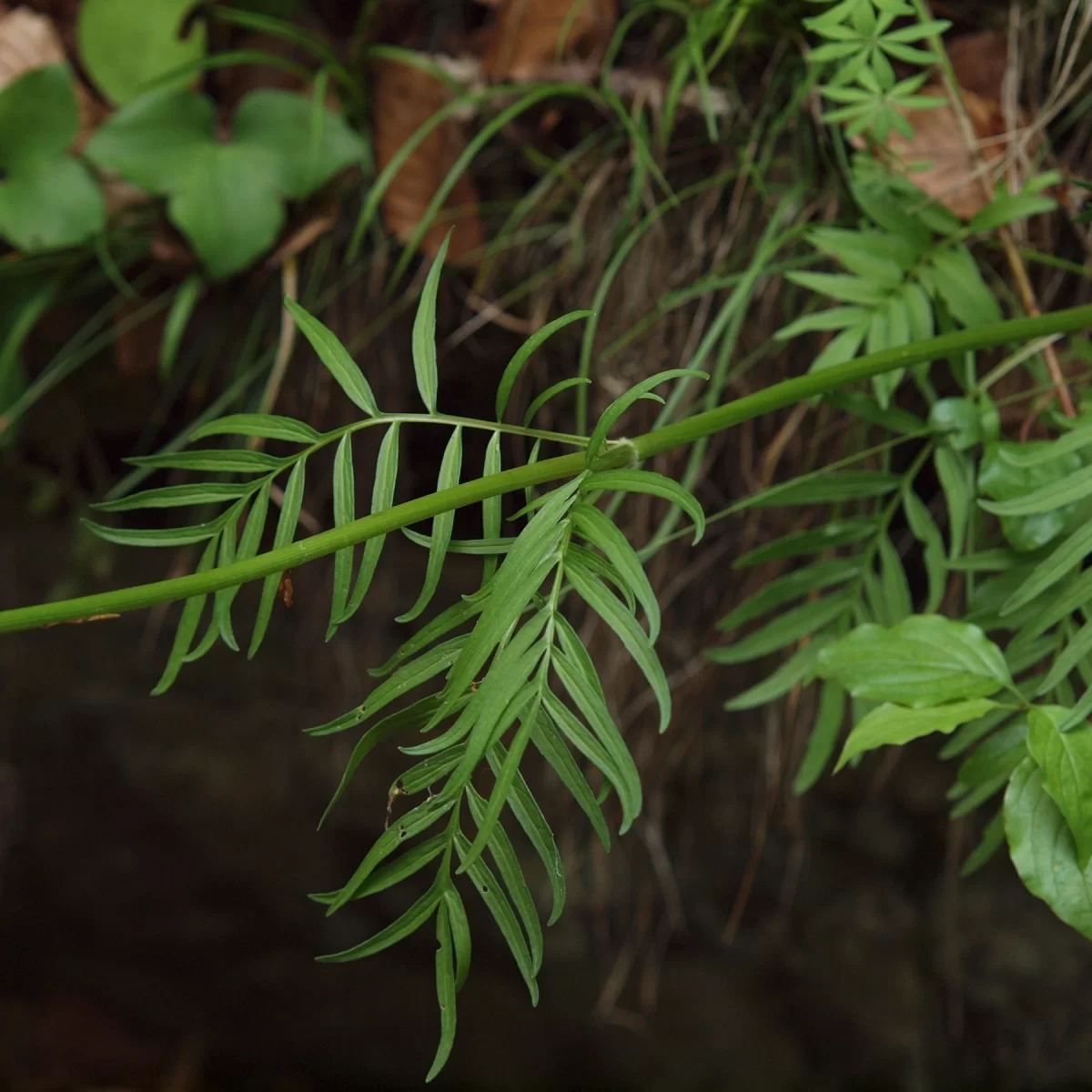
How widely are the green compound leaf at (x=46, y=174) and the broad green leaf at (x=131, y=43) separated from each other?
0.03 meters

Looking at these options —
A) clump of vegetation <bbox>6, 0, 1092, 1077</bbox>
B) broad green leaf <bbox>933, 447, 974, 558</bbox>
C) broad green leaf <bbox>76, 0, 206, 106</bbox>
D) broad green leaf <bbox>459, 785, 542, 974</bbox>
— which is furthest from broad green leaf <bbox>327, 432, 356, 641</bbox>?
broad green leaf <bbox>76, 0, 206, 106</bbox>

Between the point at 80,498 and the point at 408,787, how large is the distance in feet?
3.24

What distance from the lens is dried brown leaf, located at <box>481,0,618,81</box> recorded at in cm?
91

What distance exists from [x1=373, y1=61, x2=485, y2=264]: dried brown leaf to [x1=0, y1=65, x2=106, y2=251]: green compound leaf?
26 centimetres

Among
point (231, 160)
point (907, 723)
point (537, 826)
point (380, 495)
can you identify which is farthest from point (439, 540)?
point (231, 160)

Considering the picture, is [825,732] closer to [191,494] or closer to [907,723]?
[907,723]

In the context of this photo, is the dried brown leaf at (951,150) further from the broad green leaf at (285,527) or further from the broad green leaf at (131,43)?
the broad green leaf at (131,43)

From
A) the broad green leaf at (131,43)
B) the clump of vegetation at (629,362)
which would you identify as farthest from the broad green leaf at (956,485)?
the broad green leaf at (131,43)

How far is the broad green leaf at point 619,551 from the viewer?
1.38 ft

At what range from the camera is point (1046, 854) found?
1.67ft

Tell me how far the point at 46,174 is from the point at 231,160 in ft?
0.55

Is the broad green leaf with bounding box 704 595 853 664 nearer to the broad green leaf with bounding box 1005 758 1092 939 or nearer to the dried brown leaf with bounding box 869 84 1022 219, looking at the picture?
the broad green leaf with bounding box 1005 758 1092 939

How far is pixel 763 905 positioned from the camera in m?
1.48

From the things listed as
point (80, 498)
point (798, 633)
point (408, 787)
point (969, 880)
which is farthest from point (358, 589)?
point (969, 880)
